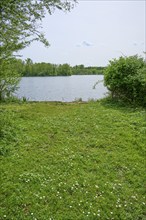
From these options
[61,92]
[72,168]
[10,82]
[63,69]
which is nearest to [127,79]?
[10,82]

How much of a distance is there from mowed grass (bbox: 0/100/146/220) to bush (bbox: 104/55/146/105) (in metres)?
2.43

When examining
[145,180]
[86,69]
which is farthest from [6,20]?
[86,69]

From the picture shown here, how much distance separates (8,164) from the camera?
14.3 feet

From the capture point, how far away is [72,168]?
4.34m

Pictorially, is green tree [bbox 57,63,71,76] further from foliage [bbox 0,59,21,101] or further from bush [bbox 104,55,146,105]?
bush [bbox 104,55,146,105]

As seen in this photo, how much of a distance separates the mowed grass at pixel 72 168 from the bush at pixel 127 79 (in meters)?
2.43

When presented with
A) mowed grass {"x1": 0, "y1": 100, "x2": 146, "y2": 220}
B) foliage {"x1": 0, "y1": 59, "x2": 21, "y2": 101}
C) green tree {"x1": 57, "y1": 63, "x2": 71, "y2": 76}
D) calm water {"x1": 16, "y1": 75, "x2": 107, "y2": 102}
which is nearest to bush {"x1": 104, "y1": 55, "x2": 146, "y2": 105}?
calm water {"x1": 16, "y1": 75, "x2": 107, "y2": 102}

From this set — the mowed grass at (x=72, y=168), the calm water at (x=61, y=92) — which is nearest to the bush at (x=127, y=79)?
the calm water at (x=61, y=92)

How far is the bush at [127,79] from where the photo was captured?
959 centimetres

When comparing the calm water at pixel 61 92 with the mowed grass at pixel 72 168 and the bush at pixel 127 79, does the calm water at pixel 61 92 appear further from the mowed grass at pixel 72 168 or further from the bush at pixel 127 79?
the mowed grass at pixel 72 168

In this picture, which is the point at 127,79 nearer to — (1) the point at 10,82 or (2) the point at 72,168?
(1) the point at 10,82

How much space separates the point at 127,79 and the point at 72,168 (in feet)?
21.2

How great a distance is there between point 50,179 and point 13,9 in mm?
2931

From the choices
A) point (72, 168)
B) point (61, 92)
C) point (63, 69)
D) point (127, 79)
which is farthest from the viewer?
point (63, 69)
